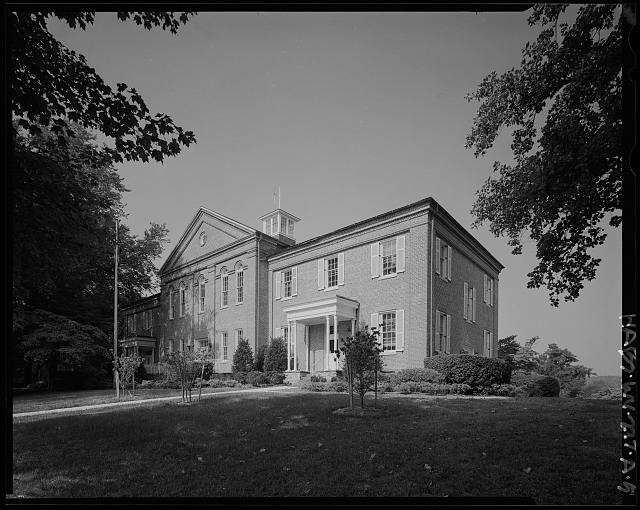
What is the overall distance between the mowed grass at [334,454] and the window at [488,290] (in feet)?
36.8

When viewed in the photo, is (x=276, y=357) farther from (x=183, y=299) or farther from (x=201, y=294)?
(x=183, y=299)

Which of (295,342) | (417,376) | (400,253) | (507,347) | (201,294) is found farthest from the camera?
(507,347)

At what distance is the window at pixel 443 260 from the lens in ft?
47.0

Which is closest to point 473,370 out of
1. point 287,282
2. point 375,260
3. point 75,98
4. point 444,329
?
point 444,329

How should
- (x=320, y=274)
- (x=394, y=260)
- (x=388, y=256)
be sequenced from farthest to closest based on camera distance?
(x=320, y=274), (x=388, y=256), (x=394, y=260)

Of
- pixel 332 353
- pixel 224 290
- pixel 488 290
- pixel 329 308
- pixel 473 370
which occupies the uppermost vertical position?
pixel 488 290

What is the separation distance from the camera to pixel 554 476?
3.76 m

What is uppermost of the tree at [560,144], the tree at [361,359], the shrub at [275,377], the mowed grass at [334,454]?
the tree at [560,144]

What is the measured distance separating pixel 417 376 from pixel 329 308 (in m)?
4.51

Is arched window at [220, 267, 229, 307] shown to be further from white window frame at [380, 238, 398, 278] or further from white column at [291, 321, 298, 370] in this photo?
white window frame at [380, 238, 398, 278]

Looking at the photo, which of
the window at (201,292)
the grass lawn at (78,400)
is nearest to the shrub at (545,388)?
the grass lawn at (78,400)

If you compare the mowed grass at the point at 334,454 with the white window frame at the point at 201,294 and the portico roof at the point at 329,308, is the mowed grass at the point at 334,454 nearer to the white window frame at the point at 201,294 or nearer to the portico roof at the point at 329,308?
the portico roof at the point at 329,308

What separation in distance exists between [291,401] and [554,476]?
5.76 meters

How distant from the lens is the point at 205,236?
72.5 feet
